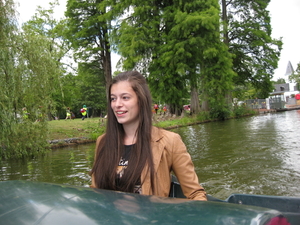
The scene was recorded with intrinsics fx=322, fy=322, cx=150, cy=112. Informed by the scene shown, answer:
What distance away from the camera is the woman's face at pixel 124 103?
2283 mm

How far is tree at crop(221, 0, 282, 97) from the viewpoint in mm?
28922

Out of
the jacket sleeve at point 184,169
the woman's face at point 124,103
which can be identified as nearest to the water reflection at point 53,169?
the woman's face at point 124,103

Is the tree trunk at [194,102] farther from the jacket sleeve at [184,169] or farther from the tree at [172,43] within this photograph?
the jacket sleeve at [184,169]

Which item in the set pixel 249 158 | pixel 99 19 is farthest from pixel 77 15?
pixel 249 158

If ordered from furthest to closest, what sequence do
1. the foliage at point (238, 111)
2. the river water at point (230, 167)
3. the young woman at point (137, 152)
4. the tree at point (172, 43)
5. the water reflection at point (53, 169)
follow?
1. the foliage at point (238, 111)
2. the tree at point (172, 43)
3. the water reflection at point (53, 169)
4. the river water at point (230, 167)
5. the young woman at point (137, 152)

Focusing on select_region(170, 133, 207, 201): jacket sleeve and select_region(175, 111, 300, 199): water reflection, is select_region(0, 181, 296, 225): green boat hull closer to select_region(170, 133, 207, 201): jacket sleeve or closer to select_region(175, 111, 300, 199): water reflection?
select_region(170, 133, 207, 201): jacket sleeve

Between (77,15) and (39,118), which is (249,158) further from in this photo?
(77,15)

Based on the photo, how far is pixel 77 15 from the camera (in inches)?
1078

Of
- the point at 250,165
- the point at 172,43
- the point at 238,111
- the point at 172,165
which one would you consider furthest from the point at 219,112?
the point at 172,165

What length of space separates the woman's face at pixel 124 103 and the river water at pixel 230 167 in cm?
389

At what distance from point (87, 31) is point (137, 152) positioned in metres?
26.5

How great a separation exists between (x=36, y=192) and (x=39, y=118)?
8437mm

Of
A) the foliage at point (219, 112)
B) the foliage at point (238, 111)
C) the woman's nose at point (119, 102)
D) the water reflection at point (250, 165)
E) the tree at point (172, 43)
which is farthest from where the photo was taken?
the foliage at point (238, 111)

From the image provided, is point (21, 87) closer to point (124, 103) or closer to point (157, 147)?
point (124, 103)
